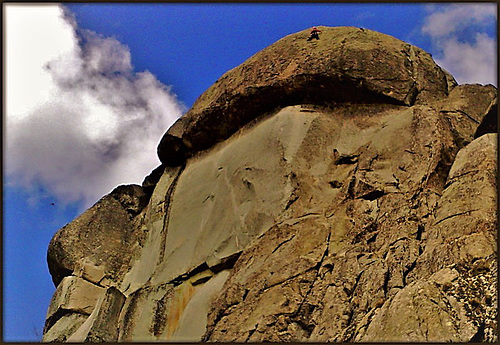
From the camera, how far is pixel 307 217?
1339cm

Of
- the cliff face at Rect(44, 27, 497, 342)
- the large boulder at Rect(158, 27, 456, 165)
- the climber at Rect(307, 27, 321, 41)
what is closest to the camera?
the cliff face at Rect(44, 27, 497, 342)

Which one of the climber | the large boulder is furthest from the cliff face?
the climber

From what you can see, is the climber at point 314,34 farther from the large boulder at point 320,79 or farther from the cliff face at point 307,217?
the cliff face at point 307,217

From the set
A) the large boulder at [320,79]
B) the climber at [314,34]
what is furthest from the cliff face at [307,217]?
the climber at [314,34]

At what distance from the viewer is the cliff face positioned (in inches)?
433

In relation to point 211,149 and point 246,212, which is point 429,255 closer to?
point 246,212

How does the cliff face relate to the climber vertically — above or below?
below

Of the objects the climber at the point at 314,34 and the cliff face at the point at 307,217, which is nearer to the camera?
the cliff face at the point at 307,217

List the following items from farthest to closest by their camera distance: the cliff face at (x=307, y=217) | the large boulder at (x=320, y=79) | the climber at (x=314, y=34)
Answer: the climber at (x=314, y=34) < the large boulder at (x=320, y=79) < the cliff face at (x=307, y=217)

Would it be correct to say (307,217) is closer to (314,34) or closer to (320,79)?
(320,79)

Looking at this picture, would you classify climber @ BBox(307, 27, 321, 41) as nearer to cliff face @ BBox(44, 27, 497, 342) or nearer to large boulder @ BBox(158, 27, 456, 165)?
large boulder @ BBox(158, 27, 456, 165)

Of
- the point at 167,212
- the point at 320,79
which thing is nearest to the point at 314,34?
the point at 320,79

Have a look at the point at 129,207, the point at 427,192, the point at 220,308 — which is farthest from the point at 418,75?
the point at 129,207

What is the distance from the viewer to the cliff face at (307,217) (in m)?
11.0
